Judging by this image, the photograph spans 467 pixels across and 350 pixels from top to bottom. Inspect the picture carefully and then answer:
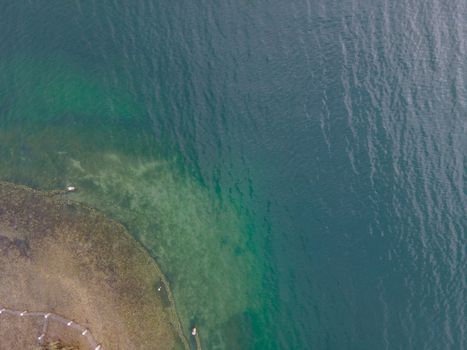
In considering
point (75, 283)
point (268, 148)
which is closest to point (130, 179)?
point (75, 283)

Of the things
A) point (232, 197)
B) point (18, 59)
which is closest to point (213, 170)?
point (232, 197)

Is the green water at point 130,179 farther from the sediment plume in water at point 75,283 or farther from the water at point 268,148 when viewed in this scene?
the sediment plume in water at point 75,283

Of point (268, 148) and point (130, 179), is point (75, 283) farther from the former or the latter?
point (268, 148)

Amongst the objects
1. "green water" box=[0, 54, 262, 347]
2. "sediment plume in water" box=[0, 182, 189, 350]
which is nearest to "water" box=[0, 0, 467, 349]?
"green water" box=[0, 54, 262, 347]

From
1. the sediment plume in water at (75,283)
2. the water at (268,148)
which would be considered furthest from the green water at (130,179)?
the sediment plume in water at (75,283)

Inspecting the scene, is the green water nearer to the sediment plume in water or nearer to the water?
Result: the water

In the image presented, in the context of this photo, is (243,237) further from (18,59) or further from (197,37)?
(18,59)
